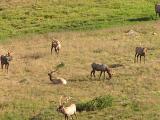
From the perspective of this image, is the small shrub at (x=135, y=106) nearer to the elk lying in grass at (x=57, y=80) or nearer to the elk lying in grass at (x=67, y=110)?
the elk lying in grass at (x=67, y=110)

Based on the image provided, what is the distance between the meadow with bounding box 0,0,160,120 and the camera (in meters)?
29.8

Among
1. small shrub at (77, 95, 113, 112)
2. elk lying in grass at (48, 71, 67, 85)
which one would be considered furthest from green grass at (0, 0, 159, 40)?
small shrub at (77, 95, 113, 112)

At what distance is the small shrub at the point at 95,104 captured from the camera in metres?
29.4

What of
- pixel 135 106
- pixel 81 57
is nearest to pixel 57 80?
pixel 135 106

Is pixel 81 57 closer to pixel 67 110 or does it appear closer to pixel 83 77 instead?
pixel 83 77

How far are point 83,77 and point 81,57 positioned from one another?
20.6ft

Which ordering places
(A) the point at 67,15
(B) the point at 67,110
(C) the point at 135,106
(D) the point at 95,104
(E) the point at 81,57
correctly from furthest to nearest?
1. (A) the point at 67,15
2. (E) the point at 81,57
3. (C) the point at 135,106
4. (D) the point at 95,104
5. (B) the point at 67,110

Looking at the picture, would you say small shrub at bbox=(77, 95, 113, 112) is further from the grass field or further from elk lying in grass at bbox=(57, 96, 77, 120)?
elk lying in grass at bbox=(57, 96, 77, 120)

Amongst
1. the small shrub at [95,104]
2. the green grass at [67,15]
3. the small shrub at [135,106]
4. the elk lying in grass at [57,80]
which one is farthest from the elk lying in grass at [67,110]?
the green grass at [67,15]

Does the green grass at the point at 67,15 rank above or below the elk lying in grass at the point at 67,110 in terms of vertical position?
above

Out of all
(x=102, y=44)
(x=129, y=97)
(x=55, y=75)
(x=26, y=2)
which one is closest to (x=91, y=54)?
(x=102, y=44)

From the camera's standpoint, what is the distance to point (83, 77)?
36.2 m

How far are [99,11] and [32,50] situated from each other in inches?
776

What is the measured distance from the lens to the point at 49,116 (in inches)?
1126
